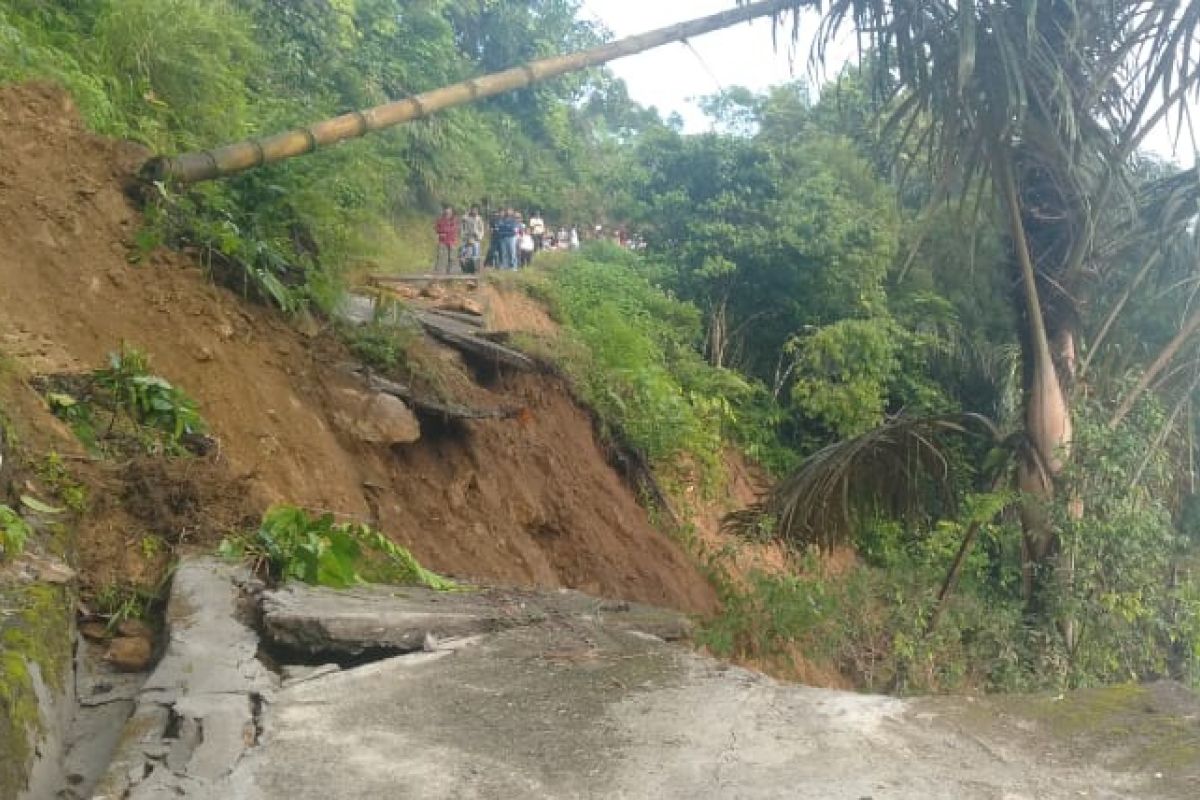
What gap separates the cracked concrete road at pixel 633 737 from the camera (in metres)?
2.83

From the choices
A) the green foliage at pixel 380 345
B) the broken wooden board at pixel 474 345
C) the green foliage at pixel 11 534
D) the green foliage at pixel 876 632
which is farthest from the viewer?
the broken wooden board at pixel 474 345

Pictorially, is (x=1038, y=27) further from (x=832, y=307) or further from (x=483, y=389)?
(x=832, y=307)

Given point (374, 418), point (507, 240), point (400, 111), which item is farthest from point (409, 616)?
point (507, 240)

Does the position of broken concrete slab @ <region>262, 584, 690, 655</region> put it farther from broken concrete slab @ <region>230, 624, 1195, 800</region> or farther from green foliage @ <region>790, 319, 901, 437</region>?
green foliage @ <region>790, 319, 901, 437</region>

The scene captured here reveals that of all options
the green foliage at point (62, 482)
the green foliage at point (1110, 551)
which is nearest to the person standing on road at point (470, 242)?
the green foliage at point (1110, 551)

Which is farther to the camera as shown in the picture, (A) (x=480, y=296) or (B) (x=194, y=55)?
(A) (x=480, y=296)

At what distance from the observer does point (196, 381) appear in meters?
7.50

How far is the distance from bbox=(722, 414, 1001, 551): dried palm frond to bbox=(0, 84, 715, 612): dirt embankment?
95.9 inches

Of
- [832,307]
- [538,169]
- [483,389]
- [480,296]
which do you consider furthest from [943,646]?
[538,169]

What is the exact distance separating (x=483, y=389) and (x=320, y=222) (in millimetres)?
2815

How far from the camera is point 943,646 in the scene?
33.7ft

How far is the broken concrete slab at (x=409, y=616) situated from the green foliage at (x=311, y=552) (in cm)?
16

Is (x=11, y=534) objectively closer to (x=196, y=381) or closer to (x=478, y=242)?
(x=196, y=381)

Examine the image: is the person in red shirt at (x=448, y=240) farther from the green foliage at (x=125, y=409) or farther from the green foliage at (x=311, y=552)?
the green foliage at (x=311, y=552)
